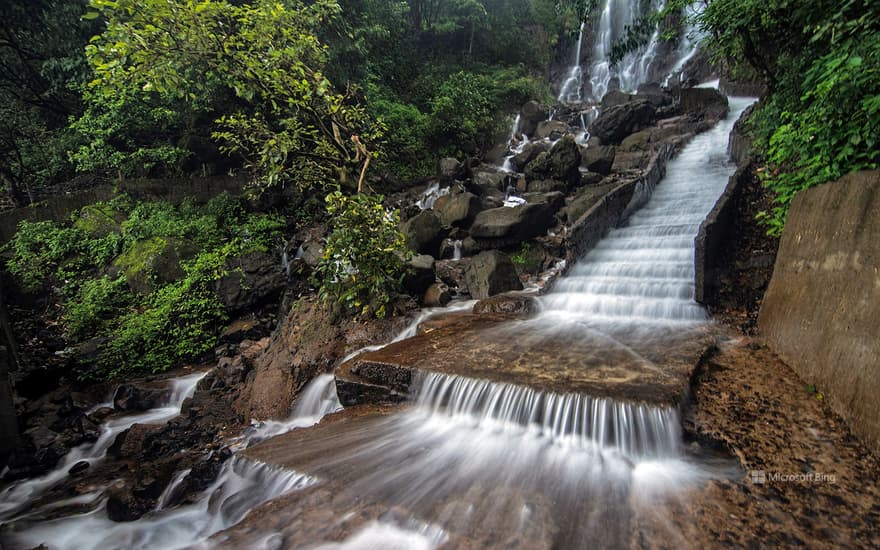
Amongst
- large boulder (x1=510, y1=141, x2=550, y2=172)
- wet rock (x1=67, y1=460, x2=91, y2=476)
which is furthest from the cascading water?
wet rock (x1=67, y1=460, x2=91, y2=476)

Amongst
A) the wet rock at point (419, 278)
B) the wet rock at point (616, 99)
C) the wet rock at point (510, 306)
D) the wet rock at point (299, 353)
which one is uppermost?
the wet rock at point (616, 99)

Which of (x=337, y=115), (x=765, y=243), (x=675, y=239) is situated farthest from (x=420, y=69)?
(x=765, y=243)

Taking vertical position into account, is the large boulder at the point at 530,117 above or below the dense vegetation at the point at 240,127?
above

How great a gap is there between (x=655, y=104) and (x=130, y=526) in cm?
2135

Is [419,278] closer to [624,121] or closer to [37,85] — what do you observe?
[624,121]

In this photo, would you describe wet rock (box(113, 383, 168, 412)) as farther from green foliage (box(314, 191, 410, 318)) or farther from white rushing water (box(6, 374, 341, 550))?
green foliage (box(314, 191, 410, 318))

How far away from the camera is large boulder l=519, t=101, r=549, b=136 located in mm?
18906

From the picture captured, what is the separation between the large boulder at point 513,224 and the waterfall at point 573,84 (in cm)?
1879

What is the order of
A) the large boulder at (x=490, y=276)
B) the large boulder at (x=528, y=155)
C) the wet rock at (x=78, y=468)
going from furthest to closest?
the large boulder at (x=528, y=155)
the large boulder at (x=490, y=276)
the wet rock at (x=78, y=468)

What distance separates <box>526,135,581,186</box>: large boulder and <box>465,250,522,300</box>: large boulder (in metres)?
5.85

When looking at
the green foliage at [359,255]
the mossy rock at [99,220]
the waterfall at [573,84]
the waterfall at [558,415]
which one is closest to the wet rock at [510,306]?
the green foliage at [359,255]

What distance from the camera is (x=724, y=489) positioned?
2.41 meters

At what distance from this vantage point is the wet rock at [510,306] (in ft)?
21.1

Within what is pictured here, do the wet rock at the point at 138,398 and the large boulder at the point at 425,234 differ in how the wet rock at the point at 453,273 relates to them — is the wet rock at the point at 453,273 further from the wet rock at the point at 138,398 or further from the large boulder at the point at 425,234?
the wet rock at the point at 138,398
